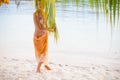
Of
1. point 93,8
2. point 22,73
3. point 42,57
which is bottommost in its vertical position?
point 22,73

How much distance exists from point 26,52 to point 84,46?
0.50 metres

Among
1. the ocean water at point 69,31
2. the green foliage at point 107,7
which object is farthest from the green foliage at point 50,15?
the green foliage at point 107,7

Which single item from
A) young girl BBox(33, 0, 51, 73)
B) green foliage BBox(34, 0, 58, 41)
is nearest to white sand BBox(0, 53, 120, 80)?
young girl BBox(33, 0, 51, 73)

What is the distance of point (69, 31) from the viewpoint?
199 cm

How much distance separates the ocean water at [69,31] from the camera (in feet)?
6.31

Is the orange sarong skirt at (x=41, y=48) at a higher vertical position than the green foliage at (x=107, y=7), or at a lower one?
lower

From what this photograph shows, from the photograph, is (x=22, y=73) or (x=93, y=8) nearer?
(x=93, y=8)

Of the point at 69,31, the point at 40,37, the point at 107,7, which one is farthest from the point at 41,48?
the point at 107,7

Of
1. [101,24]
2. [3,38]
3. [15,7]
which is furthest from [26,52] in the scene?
[101,24]

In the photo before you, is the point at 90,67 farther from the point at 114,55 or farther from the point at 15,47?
the point at 15,47

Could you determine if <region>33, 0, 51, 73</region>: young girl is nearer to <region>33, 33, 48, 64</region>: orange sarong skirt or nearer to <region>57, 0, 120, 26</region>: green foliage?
<region>33, 33, 48, 64</region>: orange sarong skirt

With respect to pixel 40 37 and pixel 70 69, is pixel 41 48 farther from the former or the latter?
pixel 70 69

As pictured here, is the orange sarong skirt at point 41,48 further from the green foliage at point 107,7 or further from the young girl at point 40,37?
the green foliage at point 107,7

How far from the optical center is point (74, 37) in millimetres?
1979
